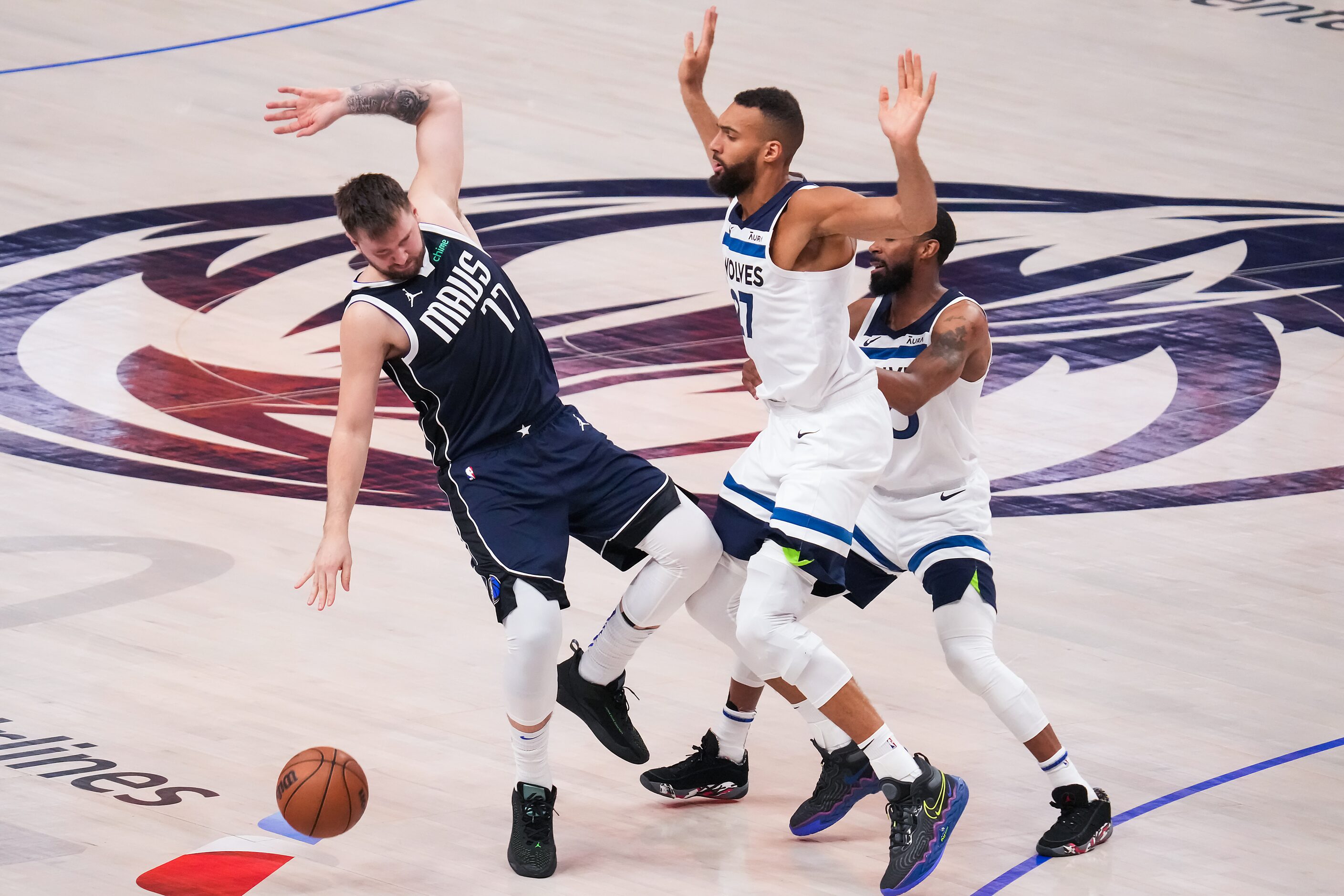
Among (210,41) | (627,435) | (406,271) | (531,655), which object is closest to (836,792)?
(531,655)

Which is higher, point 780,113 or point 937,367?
point 780,113

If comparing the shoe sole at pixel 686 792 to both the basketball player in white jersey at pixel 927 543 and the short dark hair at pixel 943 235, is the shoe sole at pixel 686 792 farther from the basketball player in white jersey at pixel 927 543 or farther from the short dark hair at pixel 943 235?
the short dark hair at pixel 943 235

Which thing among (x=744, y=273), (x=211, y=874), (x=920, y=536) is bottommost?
(x=211, y=874)

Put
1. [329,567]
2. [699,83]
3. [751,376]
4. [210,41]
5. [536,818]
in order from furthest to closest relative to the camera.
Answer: [210,41] → [699,83] → [751,376] → [536,818] → [329,567]

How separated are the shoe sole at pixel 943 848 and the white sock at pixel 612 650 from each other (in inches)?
42.4

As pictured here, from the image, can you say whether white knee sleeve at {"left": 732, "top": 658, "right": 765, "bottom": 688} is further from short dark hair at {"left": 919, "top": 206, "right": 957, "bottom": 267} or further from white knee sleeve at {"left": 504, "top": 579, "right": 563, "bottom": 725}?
short dark hair at {"left": 919, "top": 206, "right": 957, "bottom": 267}

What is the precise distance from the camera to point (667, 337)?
10422mm

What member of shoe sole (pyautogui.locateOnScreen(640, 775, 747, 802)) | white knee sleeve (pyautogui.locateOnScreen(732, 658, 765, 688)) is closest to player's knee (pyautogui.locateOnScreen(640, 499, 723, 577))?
white knee sleeve (pyautogui.locateOnScreen(732, 658, 765, 688))

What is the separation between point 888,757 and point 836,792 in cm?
37

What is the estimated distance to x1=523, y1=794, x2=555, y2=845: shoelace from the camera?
5176 millimetres

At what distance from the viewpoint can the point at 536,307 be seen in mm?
10797

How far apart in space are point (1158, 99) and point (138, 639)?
476 inches

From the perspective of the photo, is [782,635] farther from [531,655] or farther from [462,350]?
[462,350]

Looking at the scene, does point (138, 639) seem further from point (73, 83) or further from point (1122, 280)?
point (73, 83)
